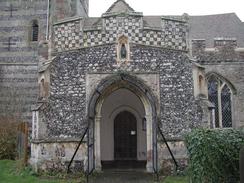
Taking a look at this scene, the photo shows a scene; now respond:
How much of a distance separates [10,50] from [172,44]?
10.5 metres

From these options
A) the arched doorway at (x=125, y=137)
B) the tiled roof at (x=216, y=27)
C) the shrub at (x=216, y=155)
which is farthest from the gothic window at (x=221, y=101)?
the shrub at (x=216, y=155)

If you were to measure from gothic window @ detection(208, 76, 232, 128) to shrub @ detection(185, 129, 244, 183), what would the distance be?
1124cm

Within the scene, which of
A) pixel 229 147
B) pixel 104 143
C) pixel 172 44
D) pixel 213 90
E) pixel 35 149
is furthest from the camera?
pixel 213 90

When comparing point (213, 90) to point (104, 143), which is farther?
point (213, 90)

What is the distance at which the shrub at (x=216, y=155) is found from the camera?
6980 mm

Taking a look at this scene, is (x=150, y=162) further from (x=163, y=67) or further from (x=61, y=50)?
(x=61, y=50)

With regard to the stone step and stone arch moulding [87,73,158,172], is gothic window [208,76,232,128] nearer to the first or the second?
stone arch moulding [87,73,158,172]

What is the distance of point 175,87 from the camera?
40.1ft

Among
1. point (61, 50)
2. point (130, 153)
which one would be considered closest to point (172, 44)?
point (61, 50)

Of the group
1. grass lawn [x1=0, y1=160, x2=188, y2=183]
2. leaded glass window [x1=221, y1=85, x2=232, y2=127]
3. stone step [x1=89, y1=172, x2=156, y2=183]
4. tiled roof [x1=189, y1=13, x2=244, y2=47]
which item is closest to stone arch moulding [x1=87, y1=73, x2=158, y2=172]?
stone step [x1=89, y1=172, x2=156, y2=183]

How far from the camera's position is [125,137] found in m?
15.7

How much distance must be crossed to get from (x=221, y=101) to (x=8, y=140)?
10.6 meters

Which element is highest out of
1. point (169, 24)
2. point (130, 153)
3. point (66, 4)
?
point (66, 4)

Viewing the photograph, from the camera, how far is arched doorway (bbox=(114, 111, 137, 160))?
613 inches
